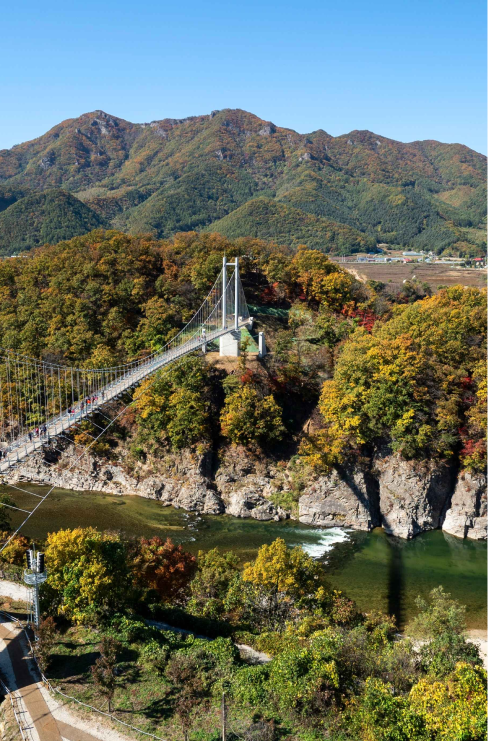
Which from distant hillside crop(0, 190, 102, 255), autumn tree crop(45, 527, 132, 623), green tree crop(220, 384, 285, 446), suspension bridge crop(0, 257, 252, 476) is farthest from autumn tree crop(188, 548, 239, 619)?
distant hillside crop(0, 190, 102, 255)

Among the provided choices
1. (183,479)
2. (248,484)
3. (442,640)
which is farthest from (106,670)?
(183,479)

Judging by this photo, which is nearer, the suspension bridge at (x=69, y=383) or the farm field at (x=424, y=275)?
the suspension bridge at (x=69, y=383)

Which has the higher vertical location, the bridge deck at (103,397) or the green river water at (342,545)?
the bridge deck at (103,397)

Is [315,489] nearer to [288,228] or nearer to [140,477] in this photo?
[140,477]

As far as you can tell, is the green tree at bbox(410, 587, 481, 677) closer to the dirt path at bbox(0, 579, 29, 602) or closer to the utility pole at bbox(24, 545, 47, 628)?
the utility pole at bbox(24, 545, 47, 628)

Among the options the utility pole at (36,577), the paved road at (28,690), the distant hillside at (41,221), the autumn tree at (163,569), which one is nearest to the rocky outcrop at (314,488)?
the autumn tree at (163,569)

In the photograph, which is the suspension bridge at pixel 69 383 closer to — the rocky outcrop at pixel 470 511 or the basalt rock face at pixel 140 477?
the basalt rock face at pixel 140 477

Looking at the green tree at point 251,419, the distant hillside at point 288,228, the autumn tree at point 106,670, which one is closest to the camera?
the autumn tree at point 106,670

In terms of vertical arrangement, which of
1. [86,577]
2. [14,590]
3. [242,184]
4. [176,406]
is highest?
[242,184]

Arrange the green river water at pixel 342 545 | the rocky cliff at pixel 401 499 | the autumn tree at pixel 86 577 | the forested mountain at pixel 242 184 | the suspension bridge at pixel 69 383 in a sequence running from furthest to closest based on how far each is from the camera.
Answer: the forested mountain at pixel 242 184 → the suspension bridge at pixel 69 383 → the rocky cliff at pixel 401 499 → the green river water at pixel 342 545 → the autumn tree at pixel 86 577
